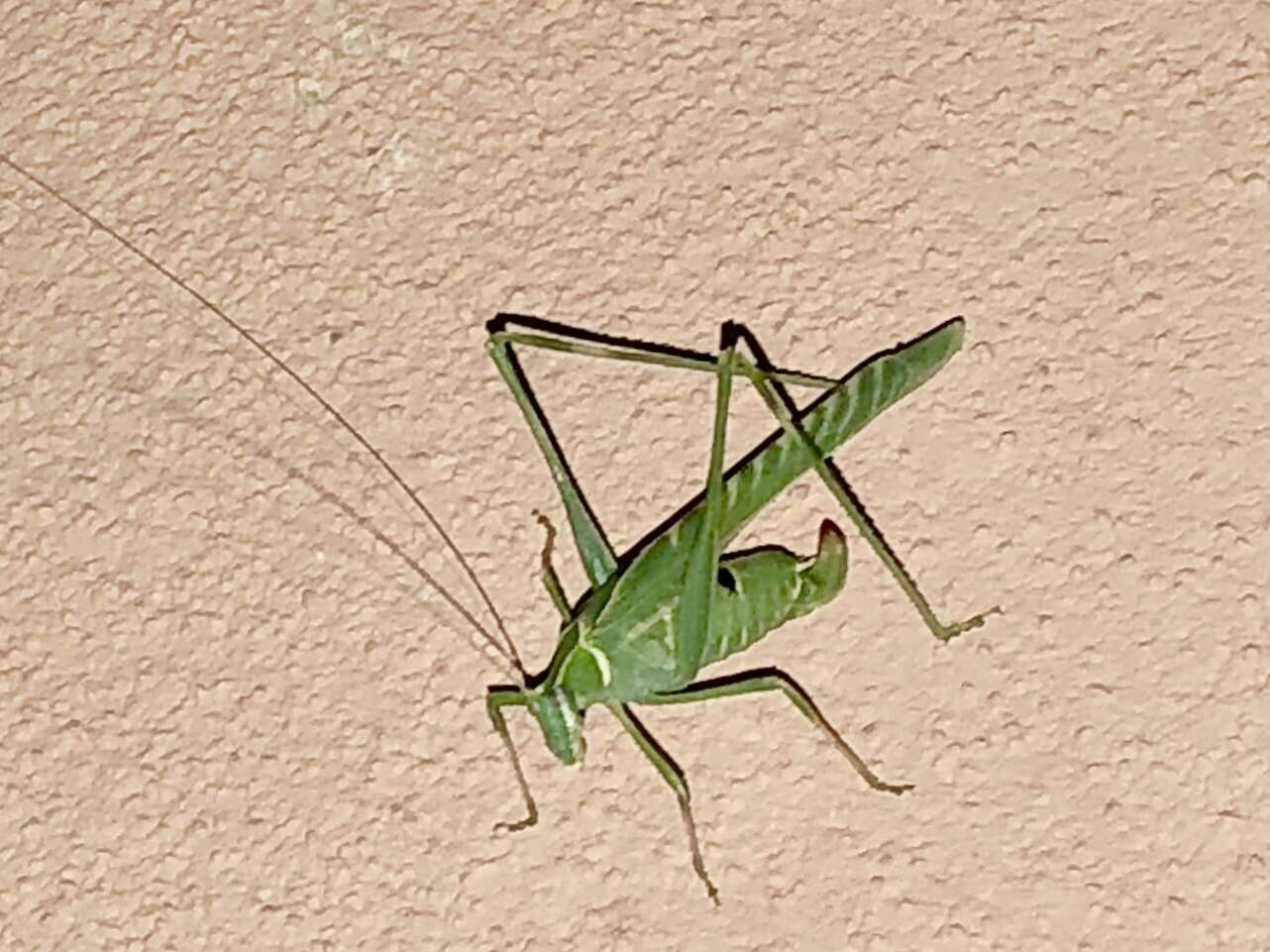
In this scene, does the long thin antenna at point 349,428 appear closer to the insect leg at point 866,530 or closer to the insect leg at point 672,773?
the insect leg at point 672,773

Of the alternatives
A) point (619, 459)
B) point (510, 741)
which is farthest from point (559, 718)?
point (619, 459)

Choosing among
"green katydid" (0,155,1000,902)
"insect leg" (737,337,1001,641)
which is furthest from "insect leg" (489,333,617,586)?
"insect leg" (737,337,1001,641)

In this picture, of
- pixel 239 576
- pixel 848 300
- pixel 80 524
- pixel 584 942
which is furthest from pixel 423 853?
pixel 848 300

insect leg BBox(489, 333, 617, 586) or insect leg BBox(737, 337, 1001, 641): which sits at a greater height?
insect leg BBox(489, 333, 617, 586)

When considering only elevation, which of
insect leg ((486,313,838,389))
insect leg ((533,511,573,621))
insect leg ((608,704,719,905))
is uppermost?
insect leg ((486,313,838,389))

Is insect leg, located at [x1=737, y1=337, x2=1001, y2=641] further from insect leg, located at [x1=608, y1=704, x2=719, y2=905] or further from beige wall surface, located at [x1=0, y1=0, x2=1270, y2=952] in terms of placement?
insect leg, located at [x1=608, y1=704, x2=719, y2=905]

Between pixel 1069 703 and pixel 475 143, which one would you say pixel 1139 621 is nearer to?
pixel 1069 703

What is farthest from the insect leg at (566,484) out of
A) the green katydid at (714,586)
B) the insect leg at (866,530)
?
the insect leg at (866,530)
